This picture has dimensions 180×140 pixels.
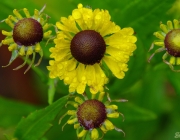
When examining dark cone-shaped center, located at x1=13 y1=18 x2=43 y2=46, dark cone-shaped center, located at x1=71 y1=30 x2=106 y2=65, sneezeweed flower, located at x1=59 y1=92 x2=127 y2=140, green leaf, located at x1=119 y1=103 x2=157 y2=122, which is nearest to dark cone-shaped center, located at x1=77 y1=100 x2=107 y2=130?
sneezeweed flower, located at x1=59 y1=92 x2=127 y2=140

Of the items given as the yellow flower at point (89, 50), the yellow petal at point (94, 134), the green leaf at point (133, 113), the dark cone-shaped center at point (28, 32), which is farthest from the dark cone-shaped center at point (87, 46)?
the green leaf at point (133, 113)

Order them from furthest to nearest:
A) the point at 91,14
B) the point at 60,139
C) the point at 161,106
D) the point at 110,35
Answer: the point at 161,106 → the point at 60,139 → the point at 110,35 → the point at 91,14

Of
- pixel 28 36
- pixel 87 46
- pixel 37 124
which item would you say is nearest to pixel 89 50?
pixel 87 46

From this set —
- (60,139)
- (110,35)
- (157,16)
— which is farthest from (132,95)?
(110,35)

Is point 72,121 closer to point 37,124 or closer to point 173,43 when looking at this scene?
point 37,124

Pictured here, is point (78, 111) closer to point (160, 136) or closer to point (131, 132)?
point (131, 132)

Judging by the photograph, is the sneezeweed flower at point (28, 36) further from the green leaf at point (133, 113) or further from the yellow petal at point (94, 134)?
the green leaf at point (133, 113)

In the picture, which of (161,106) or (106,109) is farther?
(161,106)
